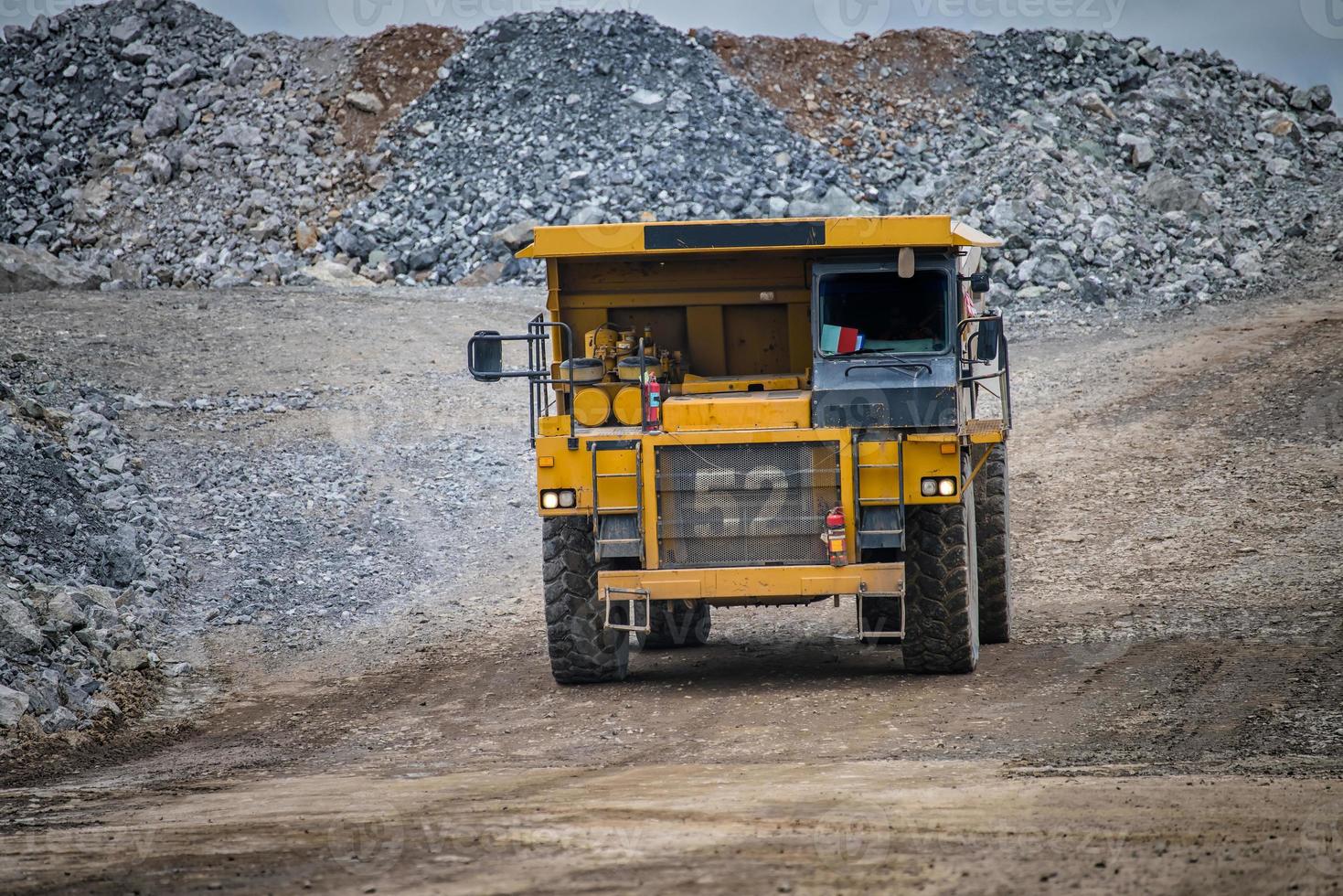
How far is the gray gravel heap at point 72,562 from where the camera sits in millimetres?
11445

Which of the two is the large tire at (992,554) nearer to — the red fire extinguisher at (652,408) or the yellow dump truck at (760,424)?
the yellow dump truck at (760,424)

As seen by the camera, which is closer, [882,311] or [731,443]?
[731,443]

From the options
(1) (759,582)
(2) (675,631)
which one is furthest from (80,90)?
(1) (759,582)

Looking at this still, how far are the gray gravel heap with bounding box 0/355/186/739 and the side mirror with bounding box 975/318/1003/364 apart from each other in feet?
22.7

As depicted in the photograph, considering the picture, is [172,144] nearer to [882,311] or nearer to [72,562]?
[72,562]

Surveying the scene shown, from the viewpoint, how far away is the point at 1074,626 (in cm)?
1370

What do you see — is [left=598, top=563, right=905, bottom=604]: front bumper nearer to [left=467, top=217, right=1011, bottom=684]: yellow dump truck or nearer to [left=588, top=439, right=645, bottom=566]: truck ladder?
[left=467, top=217, right=1011, bottom=684]: yellow dump truck

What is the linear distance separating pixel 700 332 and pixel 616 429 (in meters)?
1.11

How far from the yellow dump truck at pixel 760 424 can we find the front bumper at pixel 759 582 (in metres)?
0.01

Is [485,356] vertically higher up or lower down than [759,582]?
higher up

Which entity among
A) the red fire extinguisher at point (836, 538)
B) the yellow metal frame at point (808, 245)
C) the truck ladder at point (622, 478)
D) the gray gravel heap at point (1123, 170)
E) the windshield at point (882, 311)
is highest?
the gray gravel heap at point (1123, 170)

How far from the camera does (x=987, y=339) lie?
10820 mm

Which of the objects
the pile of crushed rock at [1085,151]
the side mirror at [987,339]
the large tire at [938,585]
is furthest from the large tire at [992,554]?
the pile of crushed rock at [1085,151]

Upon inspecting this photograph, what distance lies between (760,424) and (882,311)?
1.31 m
